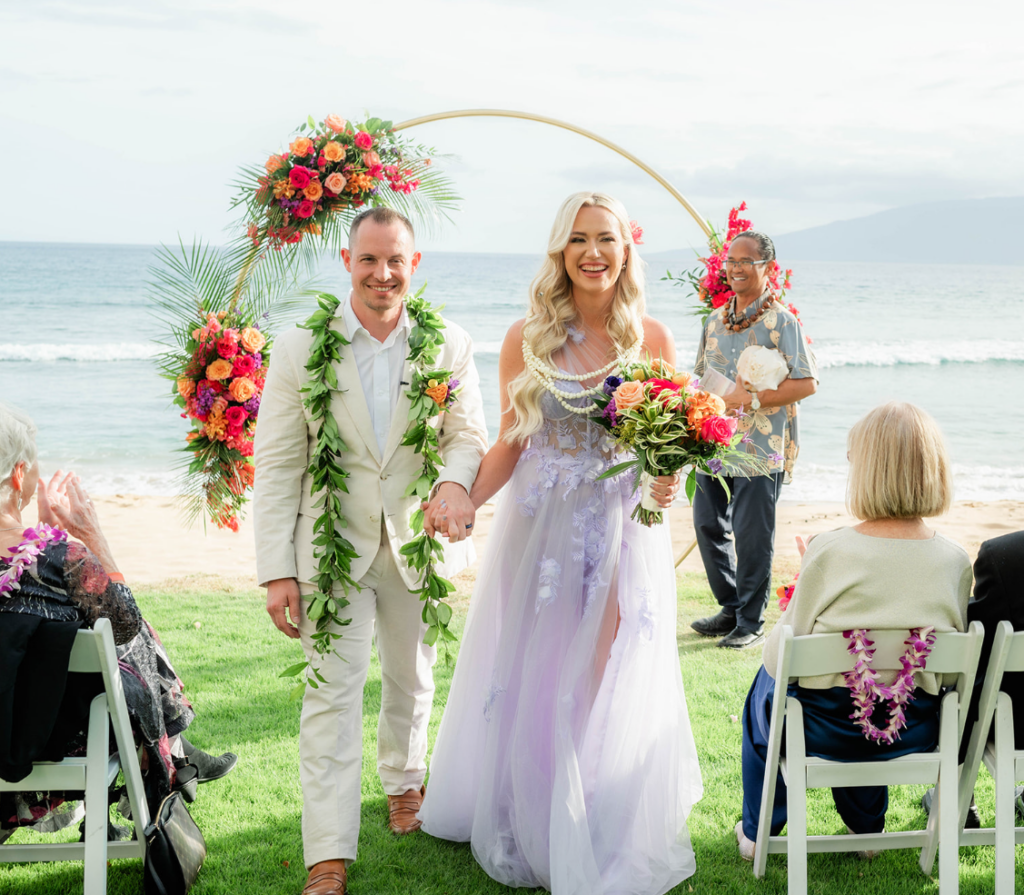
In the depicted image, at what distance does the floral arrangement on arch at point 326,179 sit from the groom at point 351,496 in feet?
4.76

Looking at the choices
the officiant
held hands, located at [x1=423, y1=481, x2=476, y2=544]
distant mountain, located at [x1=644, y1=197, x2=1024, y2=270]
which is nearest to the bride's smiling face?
held hands, located at [x1=423, y1=481, x2=476, y2=544]

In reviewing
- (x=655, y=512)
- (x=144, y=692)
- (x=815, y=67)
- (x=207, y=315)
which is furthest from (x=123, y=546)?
(x=815, y=67)

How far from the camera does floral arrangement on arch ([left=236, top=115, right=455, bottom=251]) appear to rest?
4730 millimetres

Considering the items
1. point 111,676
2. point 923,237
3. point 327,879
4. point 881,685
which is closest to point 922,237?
point 923,237

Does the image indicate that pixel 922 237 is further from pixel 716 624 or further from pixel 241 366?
pixel 241 366

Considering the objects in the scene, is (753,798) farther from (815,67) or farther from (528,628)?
(815,67)

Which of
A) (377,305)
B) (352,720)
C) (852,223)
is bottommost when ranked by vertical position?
(352,720)

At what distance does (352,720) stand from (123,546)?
7.21 metres

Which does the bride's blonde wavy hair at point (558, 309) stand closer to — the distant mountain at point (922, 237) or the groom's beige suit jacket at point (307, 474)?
the groom's beige suit jacket at point (307, 474)

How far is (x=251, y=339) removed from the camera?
4.63 meters

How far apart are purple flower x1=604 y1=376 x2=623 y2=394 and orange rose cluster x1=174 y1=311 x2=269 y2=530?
2084 millimetres

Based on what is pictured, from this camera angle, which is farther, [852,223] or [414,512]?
[852,223]

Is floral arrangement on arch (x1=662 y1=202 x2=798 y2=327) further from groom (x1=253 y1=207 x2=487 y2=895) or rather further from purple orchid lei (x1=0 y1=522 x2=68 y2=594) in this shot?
purple orchid lei (x1=0 y1=522 x2=68 y2=594)

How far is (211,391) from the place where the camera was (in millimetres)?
4555
